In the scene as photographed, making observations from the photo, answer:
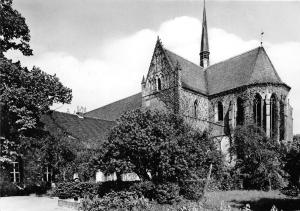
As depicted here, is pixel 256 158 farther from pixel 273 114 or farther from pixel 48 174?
pixel 48 174

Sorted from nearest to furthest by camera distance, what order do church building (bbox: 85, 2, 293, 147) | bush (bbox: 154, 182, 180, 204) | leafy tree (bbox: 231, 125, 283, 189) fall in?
bush (bbox: 154, 182, 180, 204) → leafy tree (bbox: 231, 125, 283, 189) → church building (bbox: 85, 2, 293, 147)

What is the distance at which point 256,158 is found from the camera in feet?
96.9

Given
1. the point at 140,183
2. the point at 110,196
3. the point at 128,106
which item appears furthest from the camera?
the point at 128,106

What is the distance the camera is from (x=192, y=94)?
41.2m

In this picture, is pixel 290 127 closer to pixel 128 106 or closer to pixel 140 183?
pixel 128 106

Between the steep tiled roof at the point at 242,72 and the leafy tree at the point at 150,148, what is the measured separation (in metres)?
24.1

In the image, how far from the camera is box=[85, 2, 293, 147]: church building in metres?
38.7

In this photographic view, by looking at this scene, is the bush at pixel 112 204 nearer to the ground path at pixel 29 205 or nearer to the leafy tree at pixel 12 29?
the ground path at pixel 29 205

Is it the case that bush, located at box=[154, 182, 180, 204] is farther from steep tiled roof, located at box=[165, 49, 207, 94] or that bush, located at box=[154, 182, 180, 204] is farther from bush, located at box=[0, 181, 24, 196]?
steep tiled roof, located at box=[165, 49, 207, 94]

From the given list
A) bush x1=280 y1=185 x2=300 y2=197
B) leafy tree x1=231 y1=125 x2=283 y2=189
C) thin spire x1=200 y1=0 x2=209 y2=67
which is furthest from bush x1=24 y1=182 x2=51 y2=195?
thin spire x1=200 y1=0 x2=209 y2=67

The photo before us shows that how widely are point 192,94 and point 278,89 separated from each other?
10.4m

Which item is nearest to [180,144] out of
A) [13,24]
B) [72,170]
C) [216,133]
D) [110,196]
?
[110,196]

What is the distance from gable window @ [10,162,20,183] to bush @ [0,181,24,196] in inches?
30.0

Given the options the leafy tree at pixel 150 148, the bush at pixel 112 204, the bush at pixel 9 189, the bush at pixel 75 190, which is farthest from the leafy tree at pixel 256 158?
the bush at pixel 9 189
